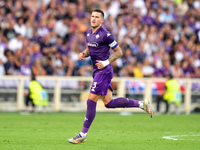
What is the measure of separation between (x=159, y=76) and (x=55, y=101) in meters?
4.90

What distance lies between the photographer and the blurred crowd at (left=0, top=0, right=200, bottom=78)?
18.5 metres

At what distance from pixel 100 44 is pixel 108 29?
12.1m

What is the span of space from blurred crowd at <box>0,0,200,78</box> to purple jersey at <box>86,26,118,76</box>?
9597mm

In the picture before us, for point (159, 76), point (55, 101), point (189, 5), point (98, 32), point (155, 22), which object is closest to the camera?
point (98, 32)

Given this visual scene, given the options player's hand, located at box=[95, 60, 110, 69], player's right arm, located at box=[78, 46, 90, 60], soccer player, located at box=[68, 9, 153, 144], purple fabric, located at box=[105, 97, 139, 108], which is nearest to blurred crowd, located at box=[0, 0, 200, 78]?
player's right arm, located at box=[78, 46, 90, 60]

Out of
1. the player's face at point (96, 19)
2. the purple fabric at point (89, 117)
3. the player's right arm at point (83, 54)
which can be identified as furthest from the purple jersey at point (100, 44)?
the purple fabric at point (89, 117)

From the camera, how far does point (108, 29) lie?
20.5 m

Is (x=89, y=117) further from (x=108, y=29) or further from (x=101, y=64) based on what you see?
(x=108, y=29)

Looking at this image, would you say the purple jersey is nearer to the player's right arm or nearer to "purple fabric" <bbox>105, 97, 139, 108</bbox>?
the player's right arm

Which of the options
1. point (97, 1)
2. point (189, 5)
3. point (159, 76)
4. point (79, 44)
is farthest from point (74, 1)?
point (189, 5)

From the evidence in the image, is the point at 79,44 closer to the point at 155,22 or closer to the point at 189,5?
the point at 155,22

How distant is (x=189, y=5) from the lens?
24.9m

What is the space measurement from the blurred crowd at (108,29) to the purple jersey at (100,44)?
9597mm

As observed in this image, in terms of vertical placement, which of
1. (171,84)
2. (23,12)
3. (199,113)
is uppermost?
(23,12)
